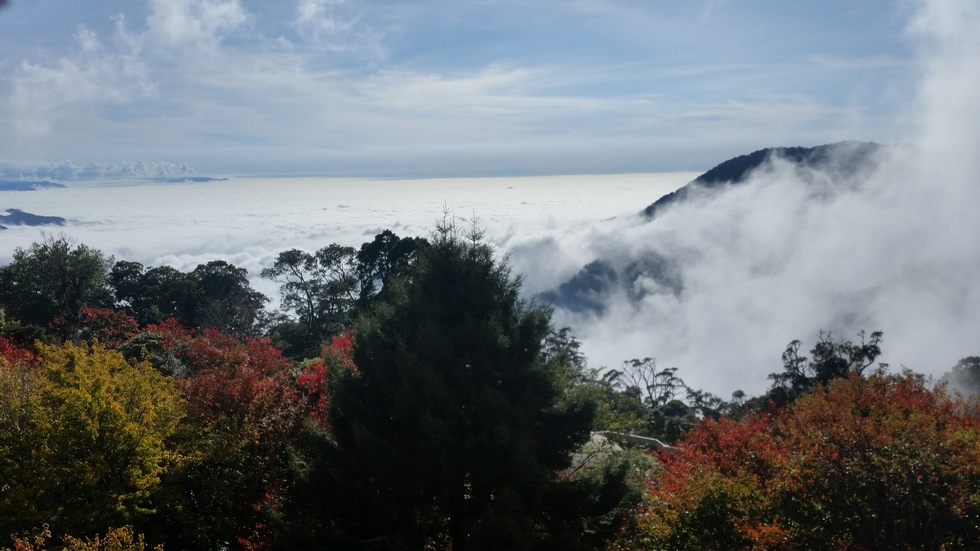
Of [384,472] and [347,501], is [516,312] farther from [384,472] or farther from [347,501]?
[347,501]

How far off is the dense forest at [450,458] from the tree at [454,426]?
0.12 feet

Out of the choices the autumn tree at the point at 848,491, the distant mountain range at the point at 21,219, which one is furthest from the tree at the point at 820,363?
the distant mountain range at the point at 21,219

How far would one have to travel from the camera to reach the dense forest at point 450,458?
882 centimetres

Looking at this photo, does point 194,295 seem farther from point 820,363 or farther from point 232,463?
point 820,363

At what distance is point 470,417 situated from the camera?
1079 centimetres

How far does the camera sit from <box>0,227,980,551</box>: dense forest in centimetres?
882

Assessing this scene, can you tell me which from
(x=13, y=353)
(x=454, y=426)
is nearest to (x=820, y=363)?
(x=454, y=426)

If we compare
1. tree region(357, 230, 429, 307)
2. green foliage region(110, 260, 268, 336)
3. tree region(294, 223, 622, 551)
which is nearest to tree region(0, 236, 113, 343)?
green foliage region(110, 260, 268, 336)

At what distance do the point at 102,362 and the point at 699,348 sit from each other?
16108 centimetres

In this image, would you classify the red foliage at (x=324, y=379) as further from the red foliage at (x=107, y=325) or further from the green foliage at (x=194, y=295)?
the green foliage at (x=194, y=295)

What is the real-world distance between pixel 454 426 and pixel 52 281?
3099 cm

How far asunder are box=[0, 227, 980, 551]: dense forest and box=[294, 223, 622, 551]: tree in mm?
36

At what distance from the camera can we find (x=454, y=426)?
10484 mm

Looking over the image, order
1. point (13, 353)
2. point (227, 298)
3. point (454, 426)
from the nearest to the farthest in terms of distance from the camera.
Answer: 1. point (454, 426)
2. point (13, 353)
3. point (227, 298)
